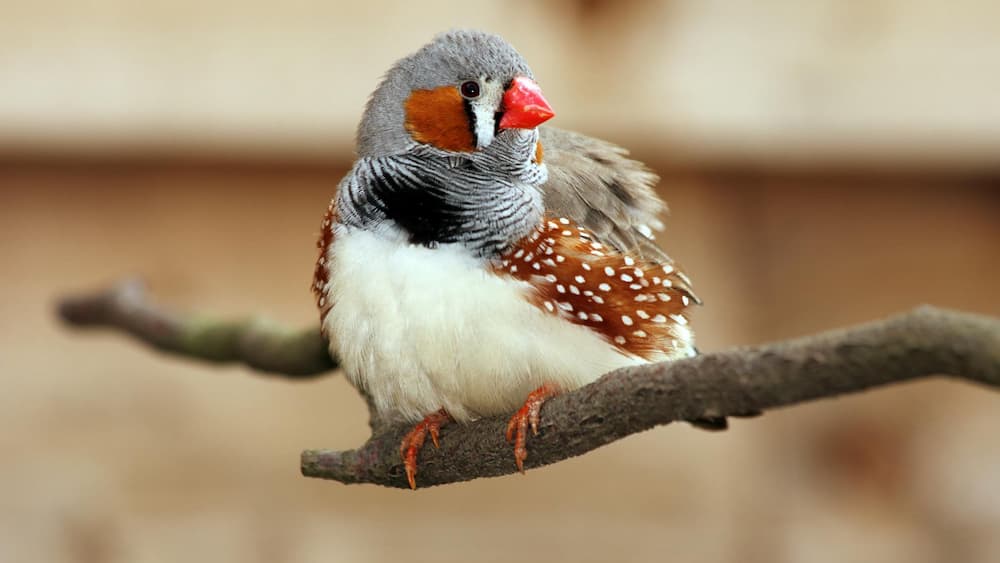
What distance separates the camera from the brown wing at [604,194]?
1.53 metres

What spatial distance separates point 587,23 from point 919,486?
1.15 metres

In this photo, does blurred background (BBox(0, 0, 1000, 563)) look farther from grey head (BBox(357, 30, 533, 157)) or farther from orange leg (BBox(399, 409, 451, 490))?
orange leg (BBox(399, 409, 451, 490))

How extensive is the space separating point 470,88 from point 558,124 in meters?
0.92

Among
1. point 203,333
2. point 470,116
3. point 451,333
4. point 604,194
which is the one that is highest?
point 470,116

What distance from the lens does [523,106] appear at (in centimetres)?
142

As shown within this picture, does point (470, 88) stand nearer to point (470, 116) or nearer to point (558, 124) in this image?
point (470, 116)

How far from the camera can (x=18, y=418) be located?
8.28 ft

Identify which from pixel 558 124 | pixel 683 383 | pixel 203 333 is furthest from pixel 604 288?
pixel 558 124

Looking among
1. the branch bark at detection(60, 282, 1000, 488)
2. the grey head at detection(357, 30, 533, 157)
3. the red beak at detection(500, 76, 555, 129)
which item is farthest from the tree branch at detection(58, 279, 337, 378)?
the red beak at detection(500, 76, 555, 129)

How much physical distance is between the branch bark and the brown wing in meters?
0.29

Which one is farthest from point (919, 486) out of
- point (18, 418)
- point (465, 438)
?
point (18, 418)

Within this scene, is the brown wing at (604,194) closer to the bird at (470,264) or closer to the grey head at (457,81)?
the bird at (470,264)

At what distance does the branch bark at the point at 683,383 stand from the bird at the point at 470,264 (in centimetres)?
4

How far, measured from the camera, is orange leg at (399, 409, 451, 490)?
1.45m
